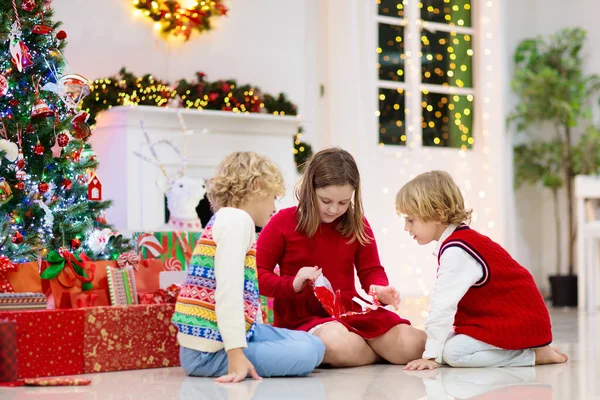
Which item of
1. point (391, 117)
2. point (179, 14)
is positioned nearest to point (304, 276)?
point (179, 14)

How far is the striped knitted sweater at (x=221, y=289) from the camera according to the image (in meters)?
2.40

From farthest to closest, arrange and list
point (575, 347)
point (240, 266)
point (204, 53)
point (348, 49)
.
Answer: point (348, 49)
point (204, 53)
point (575, 347)
point (240, 266)

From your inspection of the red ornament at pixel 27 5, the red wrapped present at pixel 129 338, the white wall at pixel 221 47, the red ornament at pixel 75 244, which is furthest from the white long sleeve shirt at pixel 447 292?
the white wall at pixel 221 47

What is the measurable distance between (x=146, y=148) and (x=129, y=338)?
2072 mm

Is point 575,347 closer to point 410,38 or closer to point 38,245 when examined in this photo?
point 38,245

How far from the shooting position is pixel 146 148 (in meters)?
4.74

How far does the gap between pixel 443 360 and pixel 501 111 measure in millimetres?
4004

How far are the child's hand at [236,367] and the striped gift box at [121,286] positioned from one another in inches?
28.1

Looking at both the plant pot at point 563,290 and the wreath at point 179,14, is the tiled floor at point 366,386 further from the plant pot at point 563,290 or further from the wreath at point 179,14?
the plant pot at point 563,290

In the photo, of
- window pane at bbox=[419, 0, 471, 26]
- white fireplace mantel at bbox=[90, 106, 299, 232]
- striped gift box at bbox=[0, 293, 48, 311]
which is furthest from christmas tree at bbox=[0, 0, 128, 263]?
window pane at bbox=[419, 0, 471, 26]

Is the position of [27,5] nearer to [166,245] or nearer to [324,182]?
[166,245]

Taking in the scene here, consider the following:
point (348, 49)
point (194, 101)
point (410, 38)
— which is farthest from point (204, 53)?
point (410, 38)

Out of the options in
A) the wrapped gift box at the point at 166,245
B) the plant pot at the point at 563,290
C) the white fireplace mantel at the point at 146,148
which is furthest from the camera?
the plant pot at the point at 563,290

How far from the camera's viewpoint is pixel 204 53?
17.6 feet
